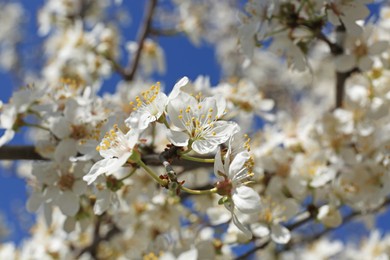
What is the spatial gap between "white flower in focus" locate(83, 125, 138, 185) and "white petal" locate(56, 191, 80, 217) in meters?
0.48

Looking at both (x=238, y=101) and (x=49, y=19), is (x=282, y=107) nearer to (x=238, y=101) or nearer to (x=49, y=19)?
(x=49, y=19)

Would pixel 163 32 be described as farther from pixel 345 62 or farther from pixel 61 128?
pixel 61 128

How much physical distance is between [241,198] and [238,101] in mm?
1429

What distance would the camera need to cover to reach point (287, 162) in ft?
8.41

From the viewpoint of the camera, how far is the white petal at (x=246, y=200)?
132 cm

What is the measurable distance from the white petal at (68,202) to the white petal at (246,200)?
77 cm

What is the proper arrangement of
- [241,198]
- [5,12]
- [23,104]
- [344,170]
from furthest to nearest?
1. [5,12]
2. [344,170]
3. [23,104]
4. [241,198]

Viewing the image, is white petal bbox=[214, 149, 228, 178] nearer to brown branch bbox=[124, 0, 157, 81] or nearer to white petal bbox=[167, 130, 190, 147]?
white petal bbox=[167, 130, 190, 147]

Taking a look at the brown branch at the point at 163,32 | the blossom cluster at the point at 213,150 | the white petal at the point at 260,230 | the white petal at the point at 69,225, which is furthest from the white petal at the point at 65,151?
the brown branch at the point at 163,32

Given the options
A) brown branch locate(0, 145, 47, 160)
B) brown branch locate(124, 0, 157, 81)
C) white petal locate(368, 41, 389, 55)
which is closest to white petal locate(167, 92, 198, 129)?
brown branch locate(0, 145, 47, 160)

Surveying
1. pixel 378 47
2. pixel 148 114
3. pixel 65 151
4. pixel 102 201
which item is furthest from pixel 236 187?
pixel 378 47

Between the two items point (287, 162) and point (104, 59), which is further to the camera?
point (104, 59)

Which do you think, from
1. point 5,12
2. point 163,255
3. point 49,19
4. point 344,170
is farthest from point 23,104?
point 5,12

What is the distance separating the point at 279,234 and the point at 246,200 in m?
0.84
